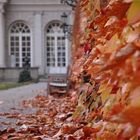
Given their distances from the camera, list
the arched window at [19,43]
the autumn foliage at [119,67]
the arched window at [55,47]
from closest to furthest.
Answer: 1. the autumn foliage at [119,67]
2. the arched window at [55,47]
3. the arched window at [19,43]

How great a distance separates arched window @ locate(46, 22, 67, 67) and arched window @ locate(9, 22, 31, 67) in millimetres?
1189

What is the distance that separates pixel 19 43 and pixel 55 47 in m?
2.21

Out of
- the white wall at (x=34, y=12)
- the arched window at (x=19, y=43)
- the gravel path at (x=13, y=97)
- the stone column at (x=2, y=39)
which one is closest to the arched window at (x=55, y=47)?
the white wall at (x=34, y=12)

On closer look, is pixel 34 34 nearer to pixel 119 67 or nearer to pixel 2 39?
pixel 2 39

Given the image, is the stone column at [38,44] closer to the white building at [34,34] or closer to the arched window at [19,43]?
the white building at [34,34]

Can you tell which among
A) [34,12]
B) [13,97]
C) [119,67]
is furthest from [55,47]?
[119,67]

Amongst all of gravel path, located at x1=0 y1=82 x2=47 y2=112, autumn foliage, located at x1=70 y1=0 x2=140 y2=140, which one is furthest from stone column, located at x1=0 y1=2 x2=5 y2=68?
autumn foliage, located at x1=70 y1=0 x2=140 y2=140

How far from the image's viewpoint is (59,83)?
12773 mm

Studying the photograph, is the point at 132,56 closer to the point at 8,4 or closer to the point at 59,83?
the point at 59,83

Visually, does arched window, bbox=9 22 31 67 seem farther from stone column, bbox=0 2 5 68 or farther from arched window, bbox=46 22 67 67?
arched window, bbox=46 22 67 67

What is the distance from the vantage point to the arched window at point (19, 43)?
3569 centimetres

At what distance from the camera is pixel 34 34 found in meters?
35.5

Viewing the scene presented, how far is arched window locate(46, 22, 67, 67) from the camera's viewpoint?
1398 inches

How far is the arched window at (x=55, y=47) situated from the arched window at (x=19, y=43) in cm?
119
